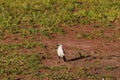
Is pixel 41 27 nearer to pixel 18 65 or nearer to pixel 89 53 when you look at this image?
pixel 89 53

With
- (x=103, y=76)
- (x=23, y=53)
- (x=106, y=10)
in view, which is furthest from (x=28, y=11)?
(x=103, y=76)

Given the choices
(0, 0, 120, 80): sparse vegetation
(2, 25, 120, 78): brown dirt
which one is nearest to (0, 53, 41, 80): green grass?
(0, 0, 120, 80): sparse vegetation

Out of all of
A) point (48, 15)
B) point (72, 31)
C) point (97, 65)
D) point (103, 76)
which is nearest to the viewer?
point (103, 76)

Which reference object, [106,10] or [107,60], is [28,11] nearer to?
[106,10]

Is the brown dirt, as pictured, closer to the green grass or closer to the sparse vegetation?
the sparse vegetation

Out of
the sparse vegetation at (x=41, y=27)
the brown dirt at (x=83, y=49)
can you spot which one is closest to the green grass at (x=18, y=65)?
the sparse vegetation at (x=41, y=27)

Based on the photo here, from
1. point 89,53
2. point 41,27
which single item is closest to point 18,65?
point 89,53

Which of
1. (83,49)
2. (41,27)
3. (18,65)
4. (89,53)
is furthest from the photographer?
(41,27)

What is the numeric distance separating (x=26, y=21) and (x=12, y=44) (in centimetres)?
262

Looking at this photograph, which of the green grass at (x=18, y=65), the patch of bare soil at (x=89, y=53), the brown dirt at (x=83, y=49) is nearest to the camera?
the green grass at (x=18, y=65)

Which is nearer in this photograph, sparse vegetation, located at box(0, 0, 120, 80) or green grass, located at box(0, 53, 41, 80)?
green grass, located at box(0, 53, 41, 80)

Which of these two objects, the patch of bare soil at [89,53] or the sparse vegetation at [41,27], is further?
the patch of bare soil at [89,53]

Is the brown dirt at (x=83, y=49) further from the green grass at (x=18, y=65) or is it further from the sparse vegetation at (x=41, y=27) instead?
the green grass at (x=18, y=65)

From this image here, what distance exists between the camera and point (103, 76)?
38.5 ft
